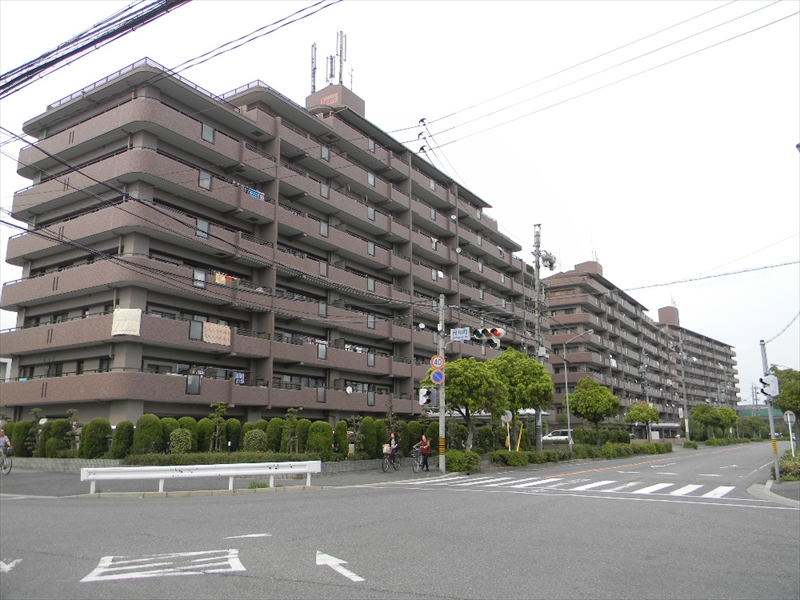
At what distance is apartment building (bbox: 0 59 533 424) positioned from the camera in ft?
95.7

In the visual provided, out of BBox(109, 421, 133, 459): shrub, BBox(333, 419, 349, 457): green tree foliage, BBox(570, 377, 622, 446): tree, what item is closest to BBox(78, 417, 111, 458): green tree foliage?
BBox(109, 421, 133, 459): shrub

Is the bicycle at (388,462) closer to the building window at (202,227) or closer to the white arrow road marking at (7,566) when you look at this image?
the building window at (202,227)

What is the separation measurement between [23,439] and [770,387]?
30.3 m

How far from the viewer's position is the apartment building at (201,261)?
29.2 metres

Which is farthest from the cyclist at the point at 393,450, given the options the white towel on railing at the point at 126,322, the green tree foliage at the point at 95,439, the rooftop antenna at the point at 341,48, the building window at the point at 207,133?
the rooftop antenna at the point at 341,48

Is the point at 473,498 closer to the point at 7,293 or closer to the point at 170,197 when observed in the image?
the point at 170,197

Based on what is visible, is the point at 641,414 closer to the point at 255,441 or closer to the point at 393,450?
the point at 393,450

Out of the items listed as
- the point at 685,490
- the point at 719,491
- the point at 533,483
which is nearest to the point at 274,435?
the point at 533,483

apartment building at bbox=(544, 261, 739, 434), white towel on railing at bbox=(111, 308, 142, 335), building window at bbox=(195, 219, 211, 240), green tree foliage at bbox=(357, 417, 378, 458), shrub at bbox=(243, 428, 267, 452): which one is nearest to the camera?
shrub at bbox=(243, 428, 267, 452)

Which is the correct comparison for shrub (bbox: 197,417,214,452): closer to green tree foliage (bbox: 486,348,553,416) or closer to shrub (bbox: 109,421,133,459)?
shrub (bbox: 109,421,133,459)

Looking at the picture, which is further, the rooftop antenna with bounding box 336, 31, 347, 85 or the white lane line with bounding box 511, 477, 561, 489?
the rooftop antenna with bounding box 336, 31, 347, 85

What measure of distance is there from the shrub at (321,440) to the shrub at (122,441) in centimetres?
714

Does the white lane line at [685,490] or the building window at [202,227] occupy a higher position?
the building window at [202,227]

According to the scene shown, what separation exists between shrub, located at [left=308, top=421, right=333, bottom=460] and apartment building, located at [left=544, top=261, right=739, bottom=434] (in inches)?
1420
